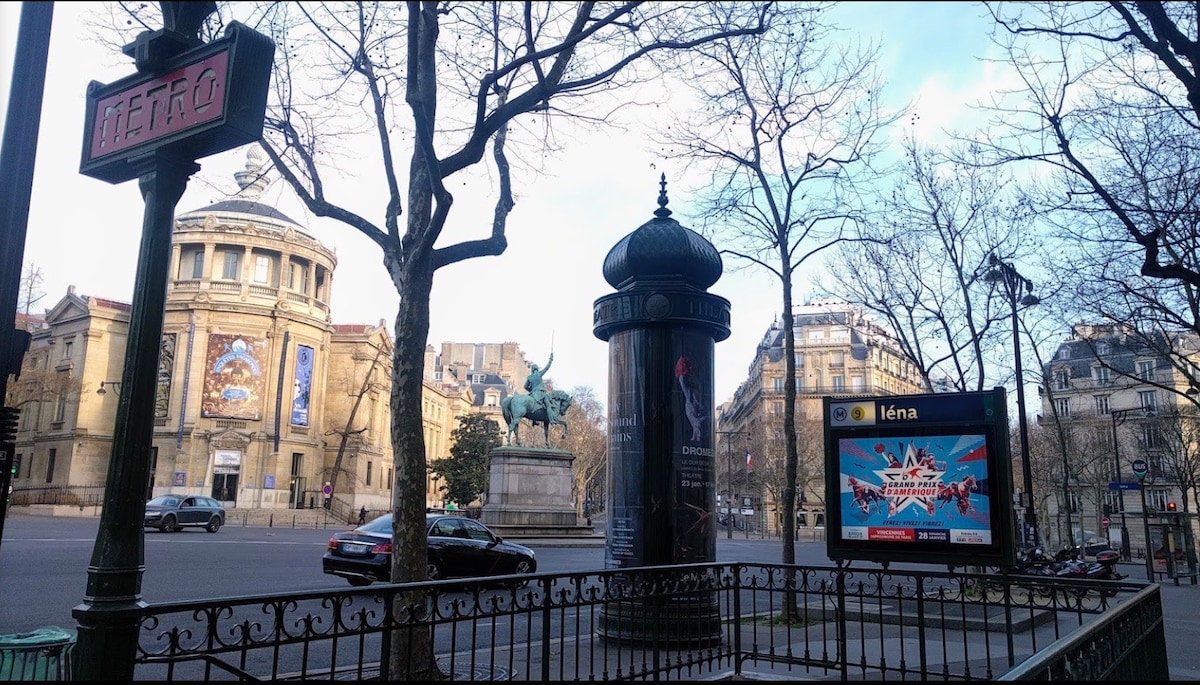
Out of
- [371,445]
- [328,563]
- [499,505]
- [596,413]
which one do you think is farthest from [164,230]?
[596,413]

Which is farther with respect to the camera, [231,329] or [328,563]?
[231,329]

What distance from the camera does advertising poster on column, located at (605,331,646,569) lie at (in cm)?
1032

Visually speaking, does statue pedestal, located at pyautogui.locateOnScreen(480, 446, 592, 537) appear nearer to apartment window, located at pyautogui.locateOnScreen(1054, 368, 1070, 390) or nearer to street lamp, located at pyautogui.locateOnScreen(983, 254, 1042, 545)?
street lamp, located at pyautogui.locateOnScreen(983, 254, 1042, 545)

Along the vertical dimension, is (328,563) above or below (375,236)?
below

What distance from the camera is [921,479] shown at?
884cm

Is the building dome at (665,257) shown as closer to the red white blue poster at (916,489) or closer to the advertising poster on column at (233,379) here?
the red white blue poster at (916,489)

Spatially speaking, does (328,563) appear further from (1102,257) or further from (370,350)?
(370,350)

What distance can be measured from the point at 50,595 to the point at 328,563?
14.8ft

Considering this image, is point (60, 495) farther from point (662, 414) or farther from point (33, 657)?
point (33, 657)

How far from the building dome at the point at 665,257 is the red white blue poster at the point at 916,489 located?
3219mm

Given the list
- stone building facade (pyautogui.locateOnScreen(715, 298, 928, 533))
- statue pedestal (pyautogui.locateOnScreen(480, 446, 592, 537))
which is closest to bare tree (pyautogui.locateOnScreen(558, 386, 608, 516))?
stone building facade (pyautogui.locateOnScreen(715, 298, 928, 533))

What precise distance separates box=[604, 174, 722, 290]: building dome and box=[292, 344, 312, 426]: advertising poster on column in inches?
2424

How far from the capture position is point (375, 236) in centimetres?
916

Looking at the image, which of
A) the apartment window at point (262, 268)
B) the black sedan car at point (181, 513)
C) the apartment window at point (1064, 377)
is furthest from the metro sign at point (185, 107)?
the apartment window at point (262, 268)
